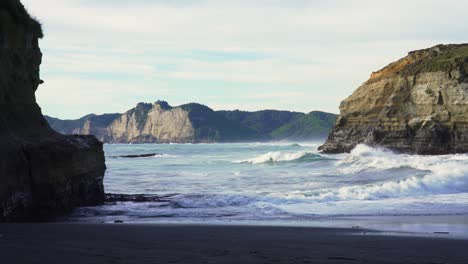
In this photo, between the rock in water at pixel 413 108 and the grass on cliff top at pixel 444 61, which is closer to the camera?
the rock in water at pixel 413 108

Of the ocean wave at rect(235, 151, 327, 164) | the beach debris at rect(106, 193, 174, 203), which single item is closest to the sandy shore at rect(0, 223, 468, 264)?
the beach debris at rect(106, 193, 174, 203)

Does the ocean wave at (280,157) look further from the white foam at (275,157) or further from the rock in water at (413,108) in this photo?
the rock in water at (413,108)

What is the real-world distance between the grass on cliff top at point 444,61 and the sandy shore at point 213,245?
4389 centimetres

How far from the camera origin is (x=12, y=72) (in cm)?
1470

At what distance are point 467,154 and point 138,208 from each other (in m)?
35.0

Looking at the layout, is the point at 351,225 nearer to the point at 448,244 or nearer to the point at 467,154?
the point at 448,244

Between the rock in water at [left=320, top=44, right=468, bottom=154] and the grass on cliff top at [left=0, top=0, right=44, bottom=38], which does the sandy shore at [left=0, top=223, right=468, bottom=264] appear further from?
the rock in water at [left=320, top=44, right=468, bottom=154]

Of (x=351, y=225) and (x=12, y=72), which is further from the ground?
(x=12, y=72)

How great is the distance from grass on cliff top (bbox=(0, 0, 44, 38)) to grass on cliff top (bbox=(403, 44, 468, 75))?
41649mm

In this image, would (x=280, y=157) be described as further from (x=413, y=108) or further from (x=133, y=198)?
(x=133, y=198)

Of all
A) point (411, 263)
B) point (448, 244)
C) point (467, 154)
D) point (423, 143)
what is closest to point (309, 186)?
point (448, 244)

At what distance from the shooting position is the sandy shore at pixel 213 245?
299 inches

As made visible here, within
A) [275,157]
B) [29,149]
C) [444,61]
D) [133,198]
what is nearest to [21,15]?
[29,149]

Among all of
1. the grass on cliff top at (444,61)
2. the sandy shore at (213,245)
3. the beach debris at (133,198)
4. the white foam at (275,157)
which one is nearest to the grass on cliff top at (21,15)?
the beach debris at (133,198)
